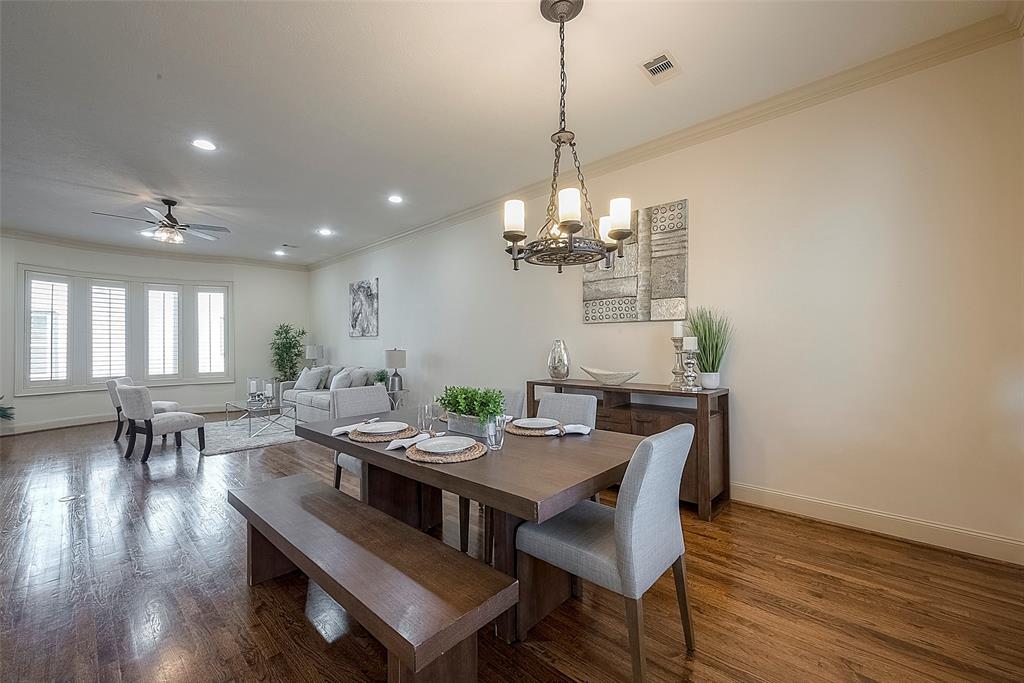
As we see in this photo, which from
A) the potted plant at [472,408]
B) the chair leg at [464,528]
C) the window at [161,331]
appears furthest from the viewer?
the window at [161,331]

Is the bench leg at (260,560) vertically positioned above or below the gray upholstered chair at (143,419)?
below

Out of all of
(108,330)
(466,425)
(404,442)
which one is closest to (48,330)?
(108,330)

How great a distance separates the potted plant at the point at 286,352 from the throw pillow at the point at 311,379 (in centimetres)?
109

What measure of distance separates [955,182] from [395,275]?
6003mm

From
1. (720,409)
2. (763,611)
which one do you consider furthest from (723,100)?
(763,611)

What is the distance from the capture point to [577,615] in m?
1.98

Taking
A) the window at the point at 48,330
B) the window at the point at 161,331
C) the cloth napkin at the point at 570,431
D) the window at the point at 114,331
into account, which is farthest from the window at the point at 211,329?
the cloth napkin at the point at 570,431

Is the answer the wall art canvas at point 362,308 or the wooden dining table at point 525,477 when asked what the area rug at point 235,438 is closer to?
the wall art canvas at point 362,308

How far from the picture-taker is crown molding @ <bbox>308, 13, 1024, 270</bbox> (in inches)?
91.0

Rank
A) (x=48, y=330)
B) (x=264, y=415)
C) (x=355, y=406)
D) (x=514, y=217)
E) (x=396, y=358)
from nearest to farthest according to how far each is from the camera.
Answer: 1. (x=514, y=217)
2. (x=355, y=406)
3. (x=396, y=358)
4. (x=48, y=330)
5. (x=264, y=415)

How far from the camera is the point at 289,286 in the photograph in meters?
8.69

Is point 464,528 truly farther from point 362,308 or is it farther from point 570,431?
point 362,308

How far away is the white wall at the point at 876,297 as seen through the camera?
2361 mm

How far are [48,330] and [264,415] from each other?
3181 mm
